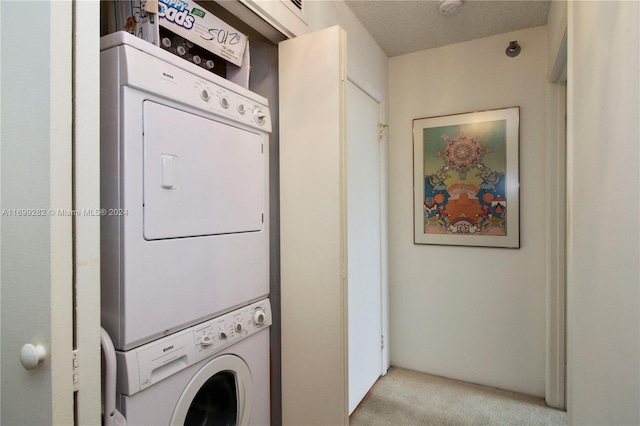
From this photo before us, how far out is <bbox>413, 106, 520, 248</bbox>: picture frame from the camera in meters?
2.40

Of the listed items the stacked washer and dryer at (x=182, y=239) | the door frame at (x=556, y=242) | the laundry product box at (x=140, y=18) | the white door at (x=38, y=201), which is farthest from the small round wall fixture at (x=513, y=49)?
the white door at (x=38, y=201)

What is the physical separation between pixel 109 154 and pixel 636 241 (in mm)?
1353

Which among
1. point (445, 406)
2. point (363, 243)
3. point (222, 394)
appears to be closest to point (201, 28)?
point (222, 394)

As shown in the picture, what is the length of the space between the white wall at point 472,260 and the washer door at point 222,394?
168 cm

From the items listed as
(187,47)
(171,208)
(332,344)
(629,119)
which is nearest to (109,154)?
(171,208)

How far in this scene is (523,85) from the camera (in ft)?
7.76

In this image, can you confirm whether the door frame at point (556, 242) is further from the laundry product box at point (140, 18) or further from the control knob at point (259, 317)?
the laundry product box at point (140, 18)

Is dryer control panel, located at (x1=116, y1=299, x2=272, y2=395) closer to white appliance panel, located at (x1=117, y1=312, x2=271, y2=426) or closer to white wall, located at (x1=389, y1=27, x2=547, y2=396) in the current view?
white appliance panel, located at (x1=117, y1=312, x2=271, y2=426)

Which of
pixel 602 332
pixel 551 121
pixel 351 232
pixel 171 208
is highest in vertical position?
pixel 551 121

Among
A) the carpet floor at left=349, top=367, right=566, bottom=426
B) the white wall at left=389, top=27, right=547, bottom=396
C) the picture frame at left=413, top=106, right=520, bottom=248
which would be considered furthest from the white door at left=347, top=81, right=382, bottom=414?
the picture frame at left=413, top=106, right=520, bottom=248

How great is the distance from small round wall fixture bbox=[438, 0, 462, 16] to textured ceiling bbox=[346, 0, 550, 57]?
0.11 feet

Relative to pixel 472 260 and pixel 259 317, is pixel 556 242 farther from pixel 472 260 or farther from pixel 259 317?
pixel 259 317

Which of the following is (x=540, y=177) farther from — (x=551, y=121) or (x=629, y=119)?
(x=629, y=119)

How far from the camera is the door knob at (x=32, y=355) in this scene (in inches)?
28.0
